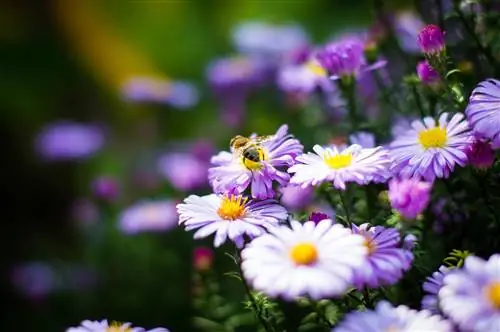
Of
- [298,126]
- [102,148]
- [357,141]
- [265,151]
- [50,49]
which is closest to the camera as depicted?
[265,151]

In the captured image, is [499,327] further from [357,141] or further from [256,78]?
[256,78]

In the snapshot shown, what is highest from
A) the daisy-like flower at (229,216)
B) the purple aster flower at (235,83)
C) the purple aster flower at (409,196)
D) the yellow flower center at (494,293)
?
the purple aster flower at (235,83)

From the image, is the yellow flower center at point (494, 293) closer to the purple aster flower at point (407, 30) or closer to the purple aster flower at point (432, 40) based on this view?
the purple aster flower at point (432, 40)

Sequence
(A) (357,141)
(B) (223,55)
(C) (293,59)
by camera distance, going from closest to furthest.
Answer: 1. (A) (357,141)
2. (C) (293,59)
3. (B) (223,55)

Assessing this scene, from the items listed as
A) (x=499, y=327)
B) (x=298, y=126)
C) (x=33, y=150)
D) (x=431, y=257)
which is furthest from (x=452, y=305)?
(x=33, y=150)

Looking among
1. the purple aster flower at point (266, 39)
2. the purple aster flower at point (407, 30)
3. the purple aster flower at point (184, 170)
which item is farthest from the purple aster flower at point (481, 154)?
the purple aster flower at point (266, 39)
